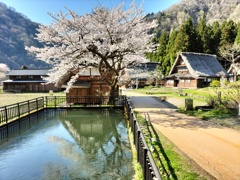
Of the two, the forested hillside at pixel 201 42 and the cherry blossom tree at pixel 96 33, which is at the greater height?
the forested hillside at pixel 201 42

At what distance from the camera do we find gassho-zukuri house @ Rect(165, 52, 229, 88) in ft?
106

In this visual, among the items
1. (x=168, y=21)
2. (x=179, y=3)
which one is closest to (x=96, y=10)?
(x=168, y=21)

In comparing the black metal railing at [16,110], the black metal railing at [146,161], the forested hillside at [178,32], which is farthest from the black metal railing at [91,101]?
the forested hillside at [178,32]

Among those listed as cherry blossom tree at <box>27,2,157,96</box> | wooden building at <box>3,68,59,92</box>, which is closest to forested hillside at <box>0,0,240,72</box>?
wooden building at <box>3,68,59,92</box>

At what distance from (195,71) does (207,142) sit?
28.0m

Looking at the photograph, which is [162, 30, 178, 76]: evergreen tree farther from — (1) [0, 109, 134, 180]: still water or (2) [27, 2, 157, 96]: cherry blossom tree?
(1) [0, 109, 134, 180]: still water

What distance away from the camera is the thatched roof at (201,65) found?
107 feet

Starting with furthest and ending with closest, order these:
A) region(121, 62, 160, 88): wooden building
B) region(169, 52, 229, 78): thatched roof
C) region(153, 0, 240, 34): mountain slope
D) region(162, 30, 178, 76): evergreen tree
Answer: region(153, 0, 240, 34): mountain slope, region(162, 30, 178, 76): evergreen tree, region(121, 62, 160, 88): wooden building, region(169, 52, 229, 78): thatched roof

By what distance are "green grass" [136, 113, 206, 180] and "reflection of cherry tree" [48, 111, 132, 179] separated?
1002 mm

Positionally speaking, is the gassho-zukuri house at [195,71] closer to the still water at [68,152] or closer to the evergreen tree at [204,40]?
the evergreen tree at [204,40]

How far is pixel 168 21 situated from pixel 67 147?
10069 cm

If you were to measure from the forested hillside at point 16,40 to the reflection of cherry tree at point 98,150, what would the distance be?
82.9m

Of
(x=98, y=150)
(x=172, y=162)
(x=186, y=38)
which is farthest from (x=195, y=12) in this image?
(x=172, y=162)

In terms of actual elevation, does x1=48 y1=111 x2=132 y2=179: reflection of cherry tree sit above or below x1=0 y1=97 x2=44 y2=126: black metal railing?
below
